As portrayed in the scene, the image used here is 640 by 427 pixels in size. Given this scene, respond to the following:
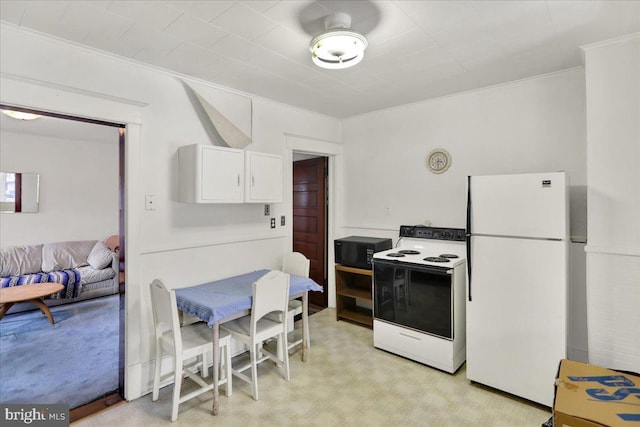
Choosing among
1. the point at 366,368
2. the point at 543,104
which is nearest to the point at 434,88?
the point at 543,104


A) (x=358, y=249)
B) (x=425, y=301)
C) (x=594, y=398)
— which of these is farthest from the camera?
(x=358, y=249)

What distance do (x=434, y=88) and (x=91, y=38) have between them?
9.02 feet

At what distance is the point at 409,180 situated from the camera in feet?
12.0

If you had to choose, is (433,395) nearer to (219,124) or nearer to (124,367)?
(124,367)

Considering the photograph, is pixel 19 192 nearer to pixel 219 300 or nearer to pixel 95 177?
pixel 95 177

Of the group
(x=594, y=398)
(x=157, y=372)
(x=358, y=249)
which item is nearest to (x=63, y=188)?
(x=157, y=372)

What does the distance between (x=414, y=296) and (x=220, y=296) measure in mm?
1654

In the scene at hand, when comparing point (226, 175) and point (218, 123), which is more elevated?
point (218, 123)

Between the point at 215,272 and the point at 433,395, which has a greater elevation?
the point at 215,272

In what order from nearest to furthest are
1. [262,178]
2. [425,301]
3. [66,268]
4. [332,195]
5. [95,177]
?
[425,301]
[262,178]
[332,195]
[66,268]
[95,177]

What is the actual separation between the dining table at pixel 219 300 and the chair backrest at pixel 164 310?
17 centimetres

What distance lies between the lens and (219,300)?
2.37 m

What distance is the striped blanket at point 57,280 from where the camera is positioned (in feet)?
13.7

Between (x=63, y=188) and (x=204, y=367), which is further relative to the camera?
(x=63, y=188)
